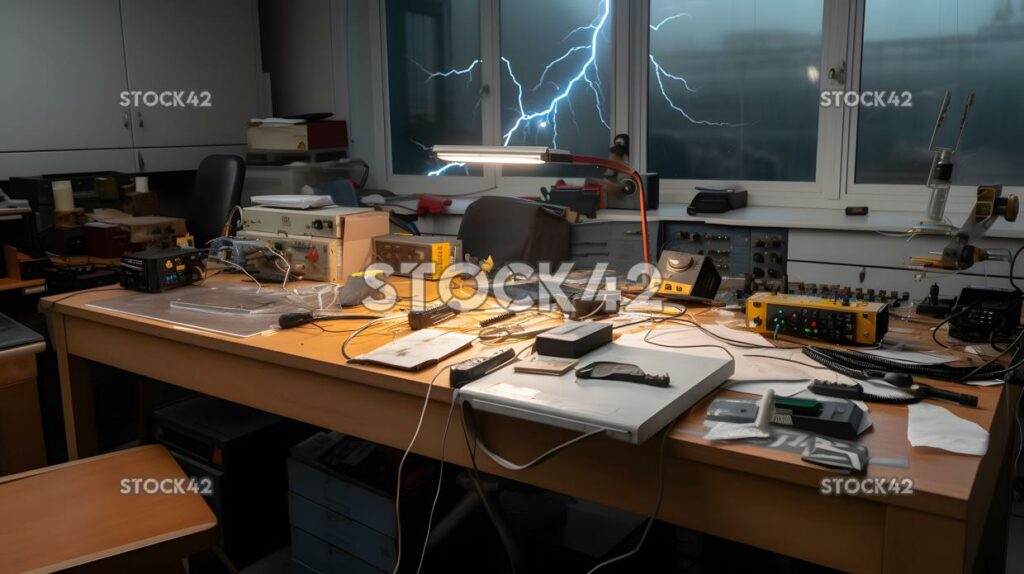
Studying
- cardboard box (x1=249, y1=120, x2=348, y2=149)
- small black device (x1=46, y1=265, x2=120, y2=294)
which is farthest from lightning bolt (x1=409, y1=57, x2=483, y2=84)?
small black device (x1=46, y1=265, x2=120, y2=294)

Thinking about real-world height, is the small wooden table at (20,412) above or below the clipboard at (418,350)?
below

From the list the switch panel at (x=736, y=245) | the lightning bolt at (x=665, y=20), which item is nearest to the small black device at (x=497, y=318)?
the switch panel at (x=736, y=245)

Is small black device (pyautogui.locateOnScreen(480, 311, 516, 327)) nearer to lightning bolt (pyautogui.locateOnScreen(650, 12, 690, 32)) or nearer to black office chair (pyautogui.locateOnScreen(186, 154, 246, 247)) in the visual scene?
black office chair (pyautogui.locateOnScreen(186, 154, 246, 247))

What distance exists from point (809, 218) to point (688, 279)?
142 centimetres

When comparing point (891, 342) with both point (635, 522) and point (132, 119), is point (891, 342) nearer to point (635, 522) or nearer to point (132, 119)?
point (635, 522)

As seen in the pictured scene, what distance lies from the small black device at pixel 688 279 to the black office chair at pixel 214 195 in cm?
232

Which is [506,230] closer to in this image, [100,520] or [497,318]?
[497,318]

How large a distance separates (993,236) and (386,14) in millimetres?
3411

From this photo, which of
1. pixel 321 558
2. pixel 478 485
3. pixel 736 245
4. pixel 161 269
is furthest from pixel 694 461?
pixel 736 245

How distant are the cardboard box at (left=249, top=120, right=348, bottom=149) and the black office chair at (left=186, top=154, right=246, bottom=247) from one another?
50 cm

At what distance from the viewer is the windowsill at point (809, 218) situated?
9.07ft

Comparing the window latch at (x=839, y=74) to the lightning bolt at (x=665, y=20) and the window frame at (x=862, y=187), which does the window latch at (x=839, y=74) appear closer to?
the window frame at (x=862, y=187)

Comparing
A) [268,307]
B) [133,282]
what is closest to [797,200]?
[268,307]

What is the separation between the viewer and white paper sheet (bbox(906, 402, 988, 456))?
1031mm
